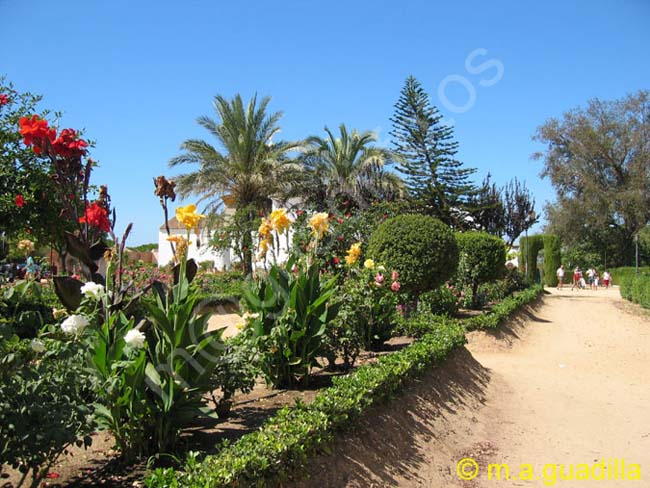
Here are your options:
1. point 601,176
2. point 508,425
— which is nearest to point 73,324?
point 508,425

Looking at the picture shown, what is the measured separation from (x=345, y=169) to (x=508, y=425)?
18.5m

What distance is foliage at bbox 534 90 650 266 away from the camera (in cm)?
3469

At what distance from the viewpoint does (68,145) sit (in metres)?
3.62

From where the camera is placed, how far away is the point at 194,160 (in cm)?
2042

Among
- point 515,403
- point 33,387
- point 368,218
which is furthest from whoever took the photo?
point 368,218

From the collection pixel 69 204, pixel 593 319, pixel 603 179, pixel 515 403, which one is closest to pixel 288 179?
pixel 593 319

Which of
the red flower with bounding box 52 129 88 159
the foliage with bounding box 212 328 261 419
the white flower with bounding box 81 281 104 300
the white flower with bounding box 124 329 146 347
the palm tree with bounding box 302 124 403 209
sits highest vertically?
the palm tree with bounding box 302 124 403 209

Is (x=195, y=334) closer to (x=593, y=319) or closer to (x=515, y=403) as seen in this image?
(x=515, y=403)

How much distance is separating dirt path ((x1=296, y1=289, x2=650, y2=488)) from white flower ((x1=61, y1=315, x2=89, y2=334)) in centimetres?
156

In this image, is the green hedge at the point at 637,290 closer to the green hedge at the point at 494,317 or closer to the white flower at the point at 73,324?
the green hedge at the point at 494,317

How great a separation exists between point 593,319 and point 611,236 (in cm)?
2624

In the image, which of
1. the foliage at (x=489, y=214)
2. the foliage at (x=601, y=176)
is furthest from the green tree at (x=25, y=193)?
the foliage at (x=601, y=176)

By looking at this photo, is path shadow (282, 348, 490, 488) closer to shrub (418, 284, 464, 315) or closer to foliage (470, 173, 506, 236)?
shrub (418, 284, 464, 315)

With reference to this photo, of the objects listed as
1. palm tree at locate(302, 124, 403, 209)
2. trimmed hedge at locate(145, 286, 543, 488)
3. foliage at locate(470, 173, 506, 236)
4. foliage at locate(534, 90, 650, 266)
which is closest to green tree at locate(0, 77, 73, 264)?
trimmed hedge at locate(145, 286, 543, 488)
